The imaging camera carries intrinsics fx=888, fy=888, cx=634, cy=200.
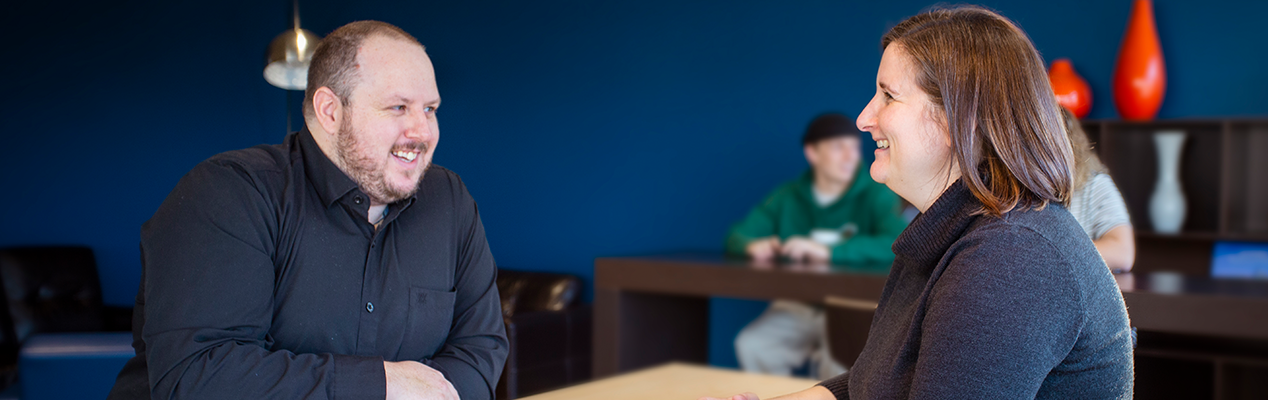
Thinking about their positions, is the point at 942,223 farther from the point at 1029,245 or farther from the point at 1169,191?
the point at 1169,191

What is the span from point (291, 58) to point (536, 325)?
626 millimetres

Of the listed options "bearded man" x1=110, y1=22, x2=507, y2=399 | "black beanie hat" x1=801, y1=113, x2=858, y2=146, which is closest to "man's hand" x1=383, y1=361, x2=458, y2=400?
"bearded man" x1=110, y1=22, x2=507, y2=399

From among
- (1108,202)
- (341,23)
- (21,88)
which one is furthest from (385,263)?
(1108,202)

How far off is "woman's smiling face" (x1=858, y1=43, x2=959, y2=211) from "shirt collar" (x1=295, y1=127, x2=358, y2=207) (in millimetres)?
546

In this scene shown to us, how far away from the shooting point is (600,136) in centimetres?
134

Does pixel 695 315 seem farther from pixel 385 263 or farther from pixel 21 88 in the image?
pixel 21 88

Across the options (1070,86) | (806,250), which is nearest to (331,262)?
(806,250)

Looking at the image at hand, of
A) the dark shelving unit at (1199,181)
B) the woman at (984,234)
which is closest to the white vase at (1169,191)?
the dark shelving unit at (1199,181)

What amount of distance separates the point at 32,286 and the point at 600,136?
0.75m

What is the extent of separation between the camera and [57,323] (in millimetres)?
898

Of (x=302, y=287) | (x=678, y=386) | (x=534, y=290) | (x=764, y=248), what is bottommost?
(x=764, y=248)

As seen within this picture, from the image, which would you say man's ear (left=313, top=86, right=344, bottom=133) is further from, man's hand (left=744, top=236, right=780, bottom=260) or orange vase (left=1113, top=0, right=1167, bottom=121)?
orange vase (left=1113, top=0, right=1167, bottom=121)

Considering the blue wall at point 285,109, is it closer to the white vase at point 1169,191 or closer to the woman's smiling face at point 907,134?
the woman's smiling face at point 907,134

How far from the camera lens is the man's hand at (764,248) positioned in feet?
8.94
